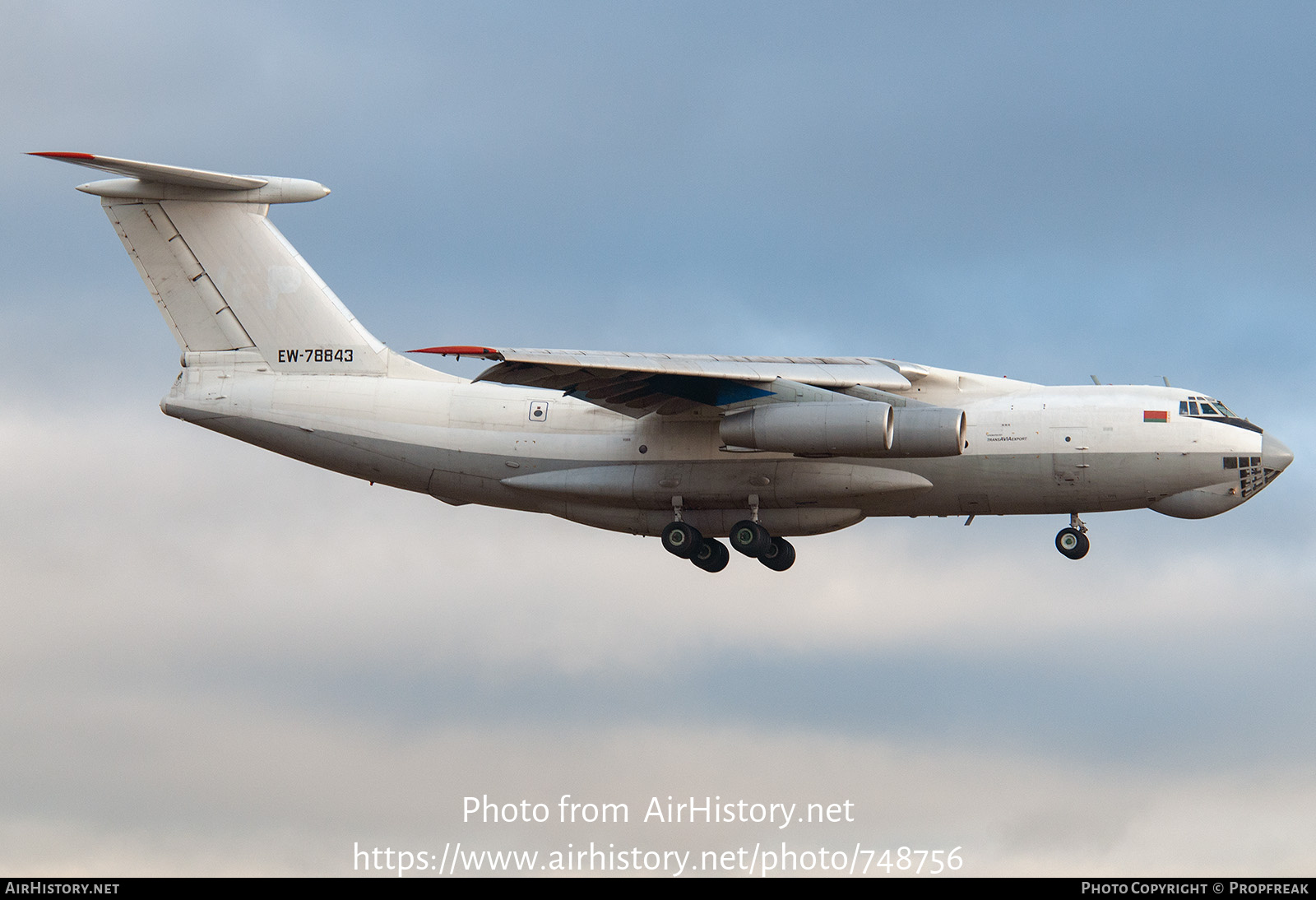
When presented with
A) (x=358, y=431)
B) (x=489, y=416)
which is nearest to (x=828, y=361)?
(x=489, y=416)

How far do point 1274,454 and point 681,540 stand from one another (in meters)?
7.27

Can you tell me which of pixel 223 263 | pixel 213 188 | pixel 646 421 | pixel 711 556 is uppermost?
pixel 213 188

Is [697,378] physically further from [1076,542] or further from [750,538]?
[1076,542]

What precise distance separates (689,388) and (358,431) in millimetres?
4703

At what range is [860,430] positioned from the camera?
1941 cm

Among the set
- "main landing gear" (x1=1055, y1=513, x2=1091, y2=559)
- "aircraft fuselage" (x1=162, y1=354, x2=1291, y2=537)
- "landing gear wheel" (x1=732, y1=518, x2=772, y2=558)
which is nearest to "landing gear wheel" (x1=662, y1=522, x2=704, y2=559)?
"aircraft fuselage" (x1=162, y1=354, x2=1291, y2=537)

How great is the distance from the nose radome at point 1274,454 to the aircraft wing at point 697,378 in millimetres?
4126

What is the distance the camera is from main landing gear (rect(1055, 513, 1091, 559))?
68.6ft

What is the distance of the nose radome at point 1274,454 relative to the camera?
20.1 meters

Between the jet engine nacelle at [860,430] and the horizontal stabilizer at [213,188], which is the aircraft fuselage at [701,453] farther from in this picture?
the horizontal stabilizer at [213,188]

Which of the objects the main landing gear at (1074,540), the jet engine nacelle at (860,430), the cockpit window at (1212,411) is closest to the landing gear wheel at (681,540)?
the jet engine nacelle at (860,430)

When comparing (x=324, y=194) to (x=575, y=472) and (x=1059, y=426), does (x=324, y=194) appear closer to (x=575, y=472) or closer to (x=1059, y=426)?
(x=575, y=472)

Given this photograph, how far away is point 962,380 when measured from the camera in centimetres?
2094

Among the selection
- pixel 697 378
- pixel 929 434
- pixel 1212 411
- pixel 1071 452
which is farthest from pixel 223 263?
pixel 1212 411
